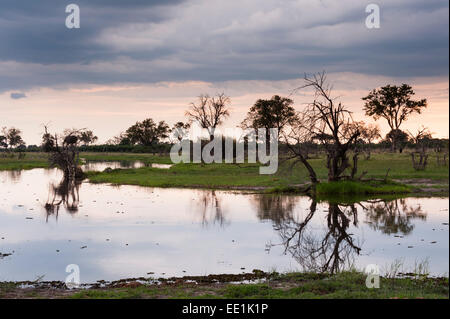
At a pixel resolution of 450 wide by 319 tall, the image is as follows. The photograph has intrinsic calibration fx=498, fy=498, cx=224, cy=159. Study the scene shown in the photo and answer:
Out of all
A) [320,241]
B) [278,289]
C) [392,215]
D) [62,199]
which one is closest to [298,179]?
[392,215]

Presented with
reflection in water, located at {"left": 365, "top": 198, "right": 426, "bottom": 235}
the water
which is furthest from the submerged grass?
reflection in water, located at {"left": 365, "top": 198, "right": 426, "bottom": 235}

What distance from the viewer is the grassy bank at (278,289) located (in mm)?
10227

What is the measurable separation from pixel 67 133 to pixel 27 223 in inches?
1343

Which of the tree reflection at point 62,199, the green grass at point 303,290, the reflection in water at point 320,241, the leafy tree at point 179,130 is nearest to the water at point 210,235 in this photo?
the reflection in water at point 320,241

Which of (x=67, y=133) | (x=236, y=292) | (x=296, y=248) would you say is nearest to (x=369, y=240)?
(x=296, y=248)

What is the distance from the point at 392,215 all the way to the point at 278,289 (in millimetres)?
13813

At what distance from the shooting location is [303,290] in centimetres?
1084

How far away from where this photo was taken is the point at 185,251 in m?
16.2

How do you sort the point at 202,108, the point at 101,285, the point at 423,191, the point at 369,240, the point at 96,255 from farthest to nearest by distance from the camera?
the point at 202,108, the point at 423,191, the point at 369,240, the point at 96,255, the point at 101,285

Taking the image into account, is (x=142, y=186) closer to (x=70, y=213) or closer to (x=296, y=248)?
(x=70, y=213)

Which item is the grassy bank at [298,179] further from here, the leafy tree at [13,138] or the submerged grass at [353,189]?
the leafy tree at [13,138]

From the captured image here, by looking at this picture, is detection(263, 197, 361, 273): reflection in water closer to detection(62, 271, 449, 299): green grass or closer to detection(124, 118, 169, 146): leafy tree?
detection(62, 271, 449, 299): green grass

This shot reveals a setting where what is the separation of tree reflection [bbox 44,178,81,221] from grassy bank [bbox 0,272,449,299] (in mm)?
14078

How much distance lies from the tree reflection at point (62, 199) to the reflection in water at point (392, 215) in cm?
1513
